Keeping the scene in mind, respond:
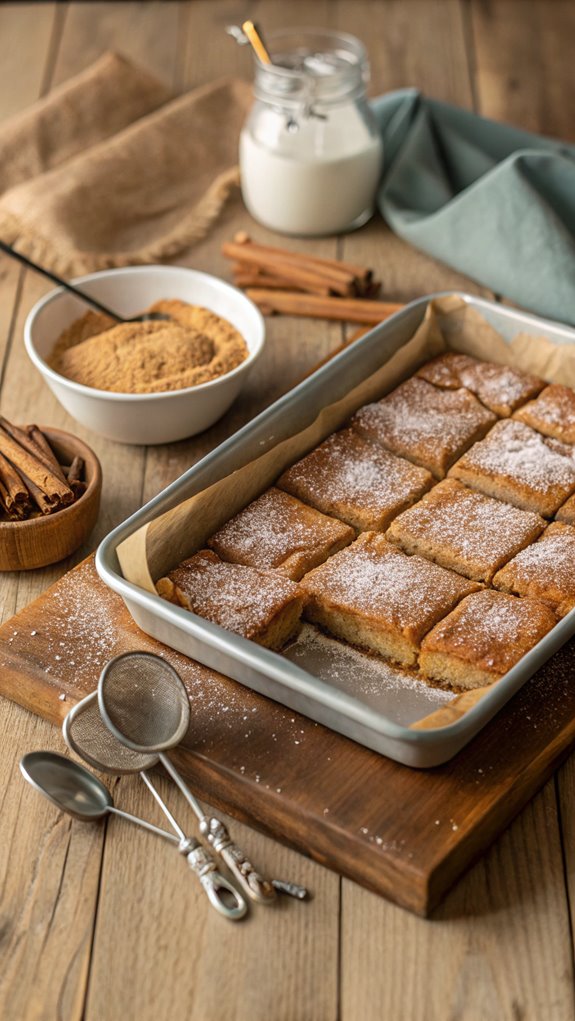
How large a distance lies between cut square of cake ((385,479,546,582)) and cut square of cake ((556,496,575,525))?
50 millimetres

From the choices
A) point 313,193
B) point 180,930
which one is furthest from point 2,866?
point 313,193

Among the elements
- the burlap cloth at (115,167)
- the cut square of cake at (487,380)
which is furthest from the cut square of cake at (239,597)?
the burlap cloth at (115,167)

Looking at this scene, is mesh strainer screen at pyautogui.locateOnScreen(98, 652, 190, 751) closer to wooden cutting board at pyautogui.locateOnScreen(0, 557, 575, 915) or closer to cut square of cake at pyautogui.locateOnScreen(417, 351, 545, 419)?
wooden cutting board at pyautogui.locateOnScreen(0, 557, 575, 915)

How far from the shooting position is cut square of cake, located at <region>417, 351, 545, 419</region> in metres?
2.59

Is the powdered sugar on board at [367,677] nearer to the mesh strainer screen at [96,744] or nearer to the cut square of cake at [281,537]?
the cut square of cake at [281,537]

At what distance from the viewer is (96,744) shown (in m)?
1.89

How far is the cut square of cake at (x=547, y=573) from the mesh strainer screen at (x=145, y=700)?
0.65 metres

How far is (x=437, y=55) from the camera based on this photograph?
4.25m

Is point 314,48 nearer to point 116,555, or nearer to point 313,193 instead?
point 313,193

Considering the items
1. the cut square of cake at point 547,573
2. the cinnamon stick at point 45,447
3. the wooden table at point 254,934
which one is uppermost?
the cinnamon stick at point 45,447

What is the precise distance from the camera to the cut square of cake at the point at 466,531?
7.20ft

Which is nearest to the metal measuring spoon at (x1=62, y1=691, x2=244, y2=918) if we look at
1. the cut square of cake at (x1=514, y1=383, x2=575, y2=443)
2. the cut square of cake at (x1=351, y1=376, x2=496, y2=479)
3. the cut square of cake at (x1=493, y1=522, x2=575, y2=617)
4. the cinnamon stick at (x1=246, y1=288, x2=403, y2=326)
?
the cut square of cake at (x1=493, y1=522, x2=575, y2=617)

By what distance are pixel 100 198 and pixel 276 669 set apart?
2.02m

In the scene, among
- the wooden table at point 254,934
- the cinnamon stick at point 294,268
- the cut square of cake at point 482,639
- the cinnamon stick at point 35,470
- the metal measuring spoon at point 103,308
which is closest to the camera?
the wooden table at point 254,934
